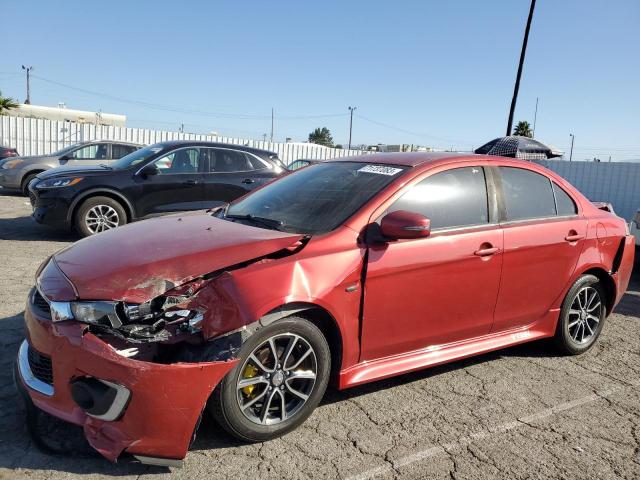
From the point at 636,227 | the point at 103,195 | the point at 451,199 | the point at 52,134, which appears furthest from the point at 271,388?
the point at 52,134

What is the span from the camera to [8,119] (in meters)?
19.8

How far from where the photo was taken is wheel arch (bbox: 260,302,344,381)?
2734mm

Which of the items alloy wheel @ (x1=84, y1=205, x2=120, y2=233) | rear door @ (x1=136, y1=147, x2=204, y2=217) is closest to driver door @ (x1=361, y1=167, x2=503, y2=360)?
rear door @ (x1=136, y1=147, x2=204, y2=217)

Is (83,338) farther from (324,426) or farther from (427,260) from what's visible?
(427,260)

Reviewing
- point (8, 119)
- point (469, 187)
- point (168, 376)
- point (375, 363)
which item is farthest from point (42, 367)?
point (8, 119)

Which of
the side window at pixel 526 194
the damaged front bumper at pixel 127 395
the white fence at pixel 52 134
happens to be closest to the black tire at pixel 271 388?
the damaged front bumper at pixel 127 395

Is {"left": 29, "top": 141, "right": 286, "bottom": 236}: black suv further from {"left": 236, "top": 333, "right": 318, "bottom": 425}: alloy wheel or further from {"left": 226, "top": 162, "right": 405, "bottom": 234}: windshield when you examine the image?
{"left": 236, "top": 333, "right": 318, "bottom": 425}: alloy wheel

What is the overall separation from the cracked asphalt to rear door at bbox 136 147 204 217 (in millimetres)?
3902

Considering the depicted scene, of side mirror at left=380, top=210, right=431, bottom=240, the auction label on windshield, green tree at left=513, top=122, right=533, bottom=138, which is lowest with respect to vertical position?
side mirror at left=380, top=210, right=431, bottom=240

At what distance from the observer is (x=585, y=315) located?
14.5 ft

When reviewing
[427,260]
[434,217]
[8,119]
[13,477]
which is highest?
[8,119]

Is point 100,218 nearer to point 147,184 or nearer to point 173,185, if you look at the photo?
point 147,184

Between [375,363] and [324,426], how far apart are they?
0.49 meters

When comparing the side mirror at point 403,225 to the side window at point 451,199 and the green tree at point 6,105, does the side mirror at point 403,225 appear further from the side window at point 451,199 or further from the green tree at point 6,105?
the green tree at point 6,105
